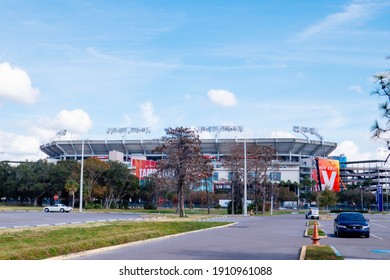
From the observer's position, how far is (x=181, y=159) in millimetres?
54094

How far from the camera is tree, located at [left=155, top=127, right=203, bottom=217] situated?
53.6 m

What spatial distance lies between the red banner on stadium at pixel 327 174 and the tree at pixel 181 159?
3548 inches

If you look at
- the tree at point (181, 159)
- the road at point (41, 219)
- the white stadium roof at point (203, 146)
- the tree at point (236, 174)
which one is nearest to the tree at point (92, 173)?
the tree at point (236, 174)

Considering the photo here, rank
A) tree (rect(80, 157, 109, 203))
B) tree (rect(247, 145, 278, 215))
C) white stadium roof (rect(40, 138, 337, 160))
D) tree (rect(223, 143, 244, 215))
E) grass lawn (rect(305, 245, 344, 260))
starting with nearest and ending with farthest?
grass lawn (rect(305, 245, 344, 260)), tree (rect(247, 145, 278, 215)), tree (rect(223, 143, 244, 215)), tree (rect(80, 157, 109, 203)), white stadium roof (rect(40, 138, 337, 160))

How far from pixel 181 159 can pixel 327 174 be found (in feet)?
315

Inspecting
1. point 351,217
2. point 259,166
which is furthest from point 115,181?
point 351,217

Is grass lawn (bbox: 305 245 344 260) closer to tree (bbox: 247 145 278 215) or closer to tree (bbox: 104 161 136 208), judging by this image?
tree (bbox: 247 145 278 215)

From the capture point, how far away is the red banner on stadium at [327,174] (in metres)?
140

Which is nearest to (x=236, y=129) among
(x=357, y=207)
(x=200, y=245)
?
(x=357, y=207)

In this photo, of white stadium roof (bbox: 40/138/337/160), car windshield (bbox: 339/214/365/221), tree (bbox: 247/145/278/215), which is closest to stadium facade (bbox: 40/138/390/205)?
white stadium roof (bbox: 40/138/337/160)

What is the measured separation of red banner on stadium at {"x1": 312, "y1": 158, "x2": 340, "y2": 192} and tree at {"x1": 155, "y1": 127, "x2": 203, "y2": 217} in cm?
9012

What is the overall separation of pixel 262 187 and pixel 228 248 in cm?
5476

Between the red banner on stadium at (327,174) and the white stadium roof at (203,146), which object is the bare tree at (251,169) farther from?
the white stadium roof at (203,146)

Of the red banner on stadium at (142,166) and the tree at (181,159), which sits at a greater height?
the red banner on stadium at (142,166)
